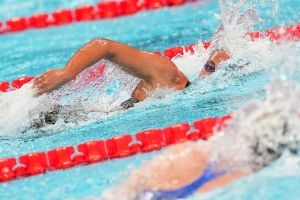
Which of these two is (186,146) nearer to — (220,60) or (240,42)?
(220,60)

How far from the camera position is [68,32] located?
21.9 feet

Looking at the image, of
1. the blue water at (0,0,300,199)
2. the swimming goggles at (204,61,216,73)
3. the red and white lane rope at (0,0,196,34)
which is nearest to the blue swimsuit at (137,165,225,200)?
the blue water at (0,0,300,199)

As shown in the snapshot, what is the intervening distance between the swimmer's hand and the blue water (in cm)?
31

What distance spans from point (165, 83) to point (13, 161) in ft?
3.34

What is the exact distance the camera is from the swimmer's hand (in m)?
3.63

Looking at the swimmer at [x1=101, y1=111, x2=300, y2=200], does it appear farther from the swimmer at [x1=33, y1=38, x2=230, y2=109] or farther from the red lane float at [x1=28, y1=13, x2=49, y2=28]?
the red lane float at [x1=28, y1=13, x2=49, y2=28]

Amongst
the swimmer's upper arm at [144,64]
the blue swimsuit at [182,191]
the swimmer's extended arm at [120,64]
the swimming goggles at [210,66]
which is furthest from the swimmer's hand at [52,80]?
the blue swimsuit at [182,191]

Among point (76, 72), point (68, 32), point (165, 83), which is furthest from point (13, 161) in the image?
point (68, 32)

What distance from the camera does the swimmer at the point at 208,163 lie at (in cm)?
262

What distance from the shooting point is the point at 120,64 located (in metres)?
3.87

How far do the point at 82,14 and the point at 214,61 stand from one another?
10.1ft

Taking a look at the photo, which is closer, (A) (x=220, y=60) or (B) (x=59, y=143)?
(B) (x=59, y=143)

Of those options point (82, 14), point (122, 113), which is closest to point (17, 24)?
point (82, 14)

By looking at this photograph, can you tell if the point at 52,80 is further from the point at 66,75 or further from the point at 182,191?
the point at 182,191
